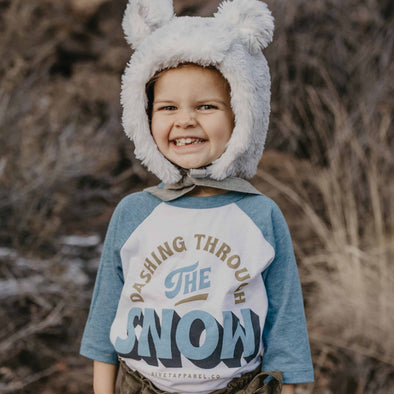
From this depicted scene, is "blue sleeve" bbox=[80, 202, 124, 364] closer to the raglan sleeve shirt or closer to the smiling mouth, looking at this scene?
the raglan sleeve shirt

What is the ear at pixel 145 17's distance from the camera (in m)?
A: 1.47

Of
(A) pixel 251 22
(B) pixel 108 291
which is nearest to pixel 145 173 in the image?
(B) pixel 108 291

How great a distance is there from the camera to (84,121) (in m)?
4.61

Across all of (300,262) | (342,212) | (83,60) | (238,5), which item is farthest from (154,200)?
(83,60)

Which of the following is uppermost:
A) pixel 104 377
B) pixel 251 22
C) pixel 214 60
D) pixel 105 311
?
pixel 251 22

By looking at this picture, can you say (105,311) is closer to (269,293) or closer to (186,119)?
(269,293)

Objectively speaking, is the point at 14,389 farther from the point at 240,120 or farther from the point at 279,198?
the point at 279,198

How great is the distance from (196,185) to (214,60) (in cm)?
34

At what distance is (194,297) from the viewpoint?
1367 millimetres

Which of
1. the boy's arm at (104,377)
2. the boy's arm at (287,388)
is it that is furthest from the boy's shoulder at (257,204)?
the boy's arm at (104,377)

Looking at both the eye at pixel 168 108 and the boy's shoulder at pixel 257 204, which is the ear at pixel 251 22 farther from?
the boy's shoulder at pixel 257 204

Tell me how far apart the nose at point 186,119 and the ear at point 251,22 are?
253mm

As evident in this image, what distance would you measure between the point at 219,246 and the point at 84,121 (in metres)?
3.48

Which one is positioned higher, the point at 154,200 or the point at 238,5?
the point at 238,5
